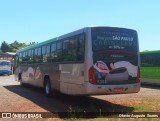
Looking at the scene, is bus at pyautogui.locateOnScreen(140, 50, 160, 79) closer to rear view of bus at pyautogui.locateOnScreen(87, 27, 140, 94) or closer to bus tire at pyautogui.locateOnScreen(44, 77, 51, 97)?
bus tire at pyautogui.locateOnScreen(44, 77, 51, 97)

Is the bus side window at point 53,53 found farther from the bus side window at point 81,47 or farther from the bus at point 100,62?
the bus side window at point 81,47

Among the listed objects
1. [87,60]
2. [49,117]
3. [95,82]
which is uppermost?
[87,60]

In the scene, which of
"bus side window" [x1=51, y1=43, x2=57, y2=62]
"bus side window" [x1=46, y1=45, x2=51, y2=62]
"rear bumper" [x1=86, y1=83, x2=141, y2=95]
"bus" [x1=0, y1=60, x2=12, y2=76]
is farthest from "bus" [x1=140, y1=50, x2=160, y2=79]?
"bus" [x1=0, y1=60, x2=12, y2=76]

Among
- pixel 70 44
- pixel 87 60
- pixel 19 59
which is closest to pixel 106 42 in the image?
pixel 87 60

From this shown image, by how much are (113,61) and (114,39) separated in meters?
0.88

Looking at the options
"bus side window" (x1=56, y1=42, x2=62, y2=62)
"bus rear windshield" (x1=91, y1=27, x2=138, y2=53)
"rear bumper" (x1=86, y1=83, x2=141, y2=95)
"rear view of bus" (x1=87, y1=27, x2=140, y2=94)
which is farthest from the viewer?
"bus side window" (x1=56, y1=42, x2=62, y2=62)

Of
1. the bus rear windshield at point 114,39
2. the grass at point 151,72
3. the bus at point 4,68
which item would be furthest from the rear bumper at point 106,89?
the bus at point 4,68

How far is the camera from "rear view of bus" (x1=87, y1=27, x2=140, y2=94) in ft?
41.1

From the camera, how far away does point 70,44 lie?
47.5ft

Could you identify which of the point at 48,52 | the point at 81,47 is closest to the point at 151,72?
the point at 48,52

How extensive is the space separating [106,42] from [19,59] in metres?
15.0

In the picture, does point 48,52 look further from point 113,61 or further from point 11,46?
point 11,46

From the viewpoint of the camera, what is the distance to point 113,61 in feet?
42.4

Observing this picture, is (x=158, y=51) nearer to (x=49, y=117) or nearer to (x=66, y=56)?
(x=66, y=56)
